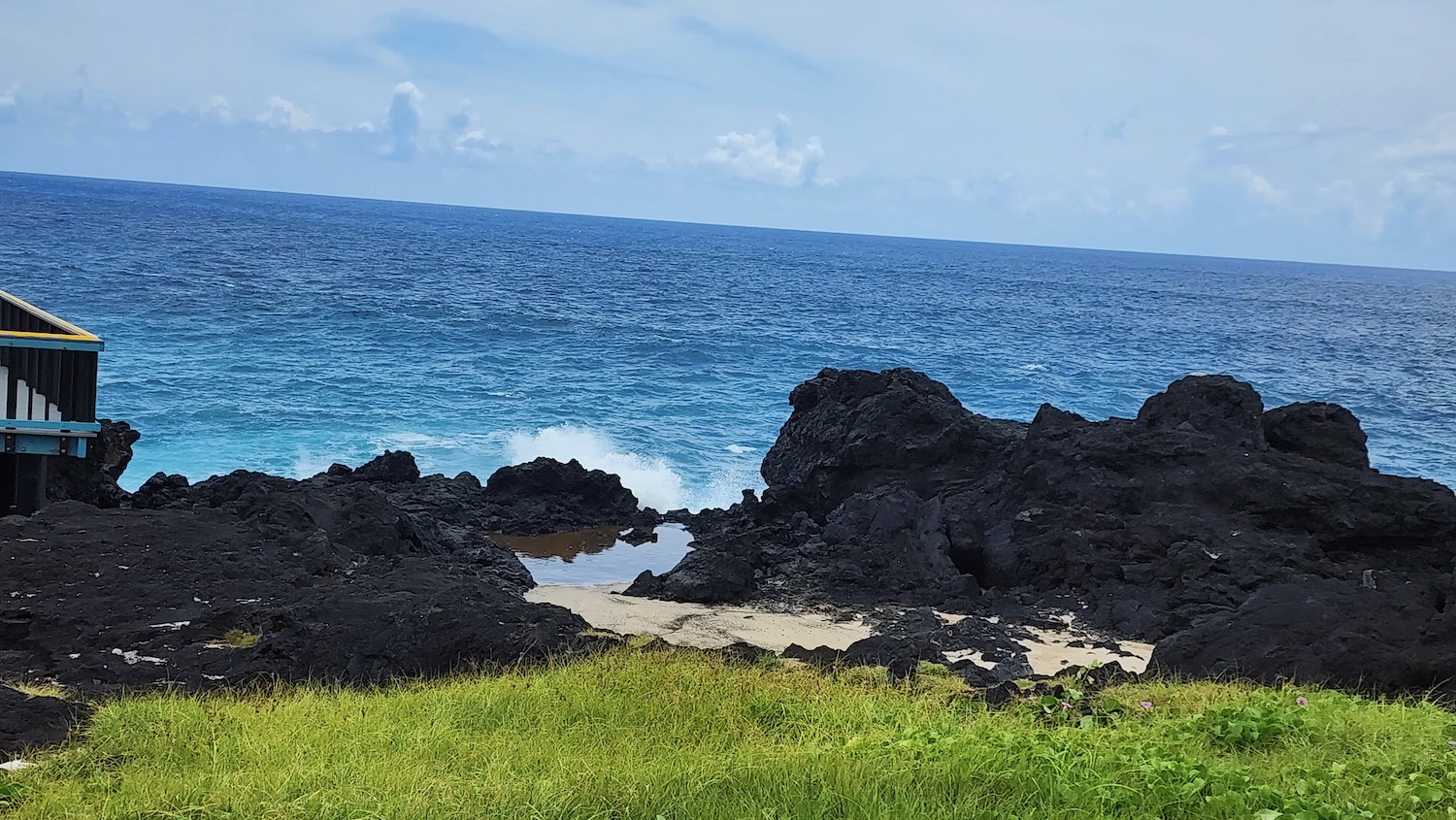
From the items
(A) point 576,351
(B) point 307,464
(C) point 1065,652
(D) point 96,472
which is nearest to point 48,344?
(D) point 96,472

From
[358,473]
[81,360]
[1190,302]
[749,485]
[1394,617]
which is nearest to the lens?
[1394,617]

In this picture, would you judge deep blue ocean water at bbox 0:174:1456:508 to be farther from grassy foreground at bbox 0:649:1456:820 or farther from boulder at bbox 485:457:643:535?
grassy foreground at bbox 0:649:1456:820

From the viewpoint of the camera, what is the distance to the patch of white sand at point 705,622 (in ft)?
42.5

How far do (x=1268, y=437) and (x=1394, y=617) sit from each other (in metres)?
7.03

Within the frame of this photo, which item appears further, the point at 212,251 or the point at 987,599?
the point at 212,251

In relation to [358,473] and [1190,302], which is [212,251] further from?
[1190,302]

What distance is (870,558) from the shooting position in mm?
16062

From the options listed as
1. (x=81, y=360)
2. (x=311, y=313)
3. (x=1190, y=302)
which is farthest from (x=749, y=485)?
(x=1190, y=302)

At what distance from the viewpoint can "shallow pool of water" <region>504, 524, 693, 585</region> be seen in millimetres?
17391

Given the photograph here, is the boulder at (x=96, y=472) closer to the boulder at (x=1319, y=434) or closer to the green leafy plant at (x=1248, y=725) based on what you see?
the green leafy plant at (x=1248, y=725)

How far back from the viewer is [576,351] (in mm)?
45594

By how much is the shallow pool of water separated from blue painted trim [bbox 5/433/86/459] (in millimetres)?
6214

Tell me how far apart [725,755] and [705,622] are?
6.91 metres

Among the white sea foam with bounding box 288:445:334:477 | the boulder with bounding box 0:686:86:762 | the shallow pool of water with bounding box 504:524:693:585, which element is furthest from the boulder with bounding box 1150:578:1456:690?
the white sea foam with bounding box 288:445:334:477
